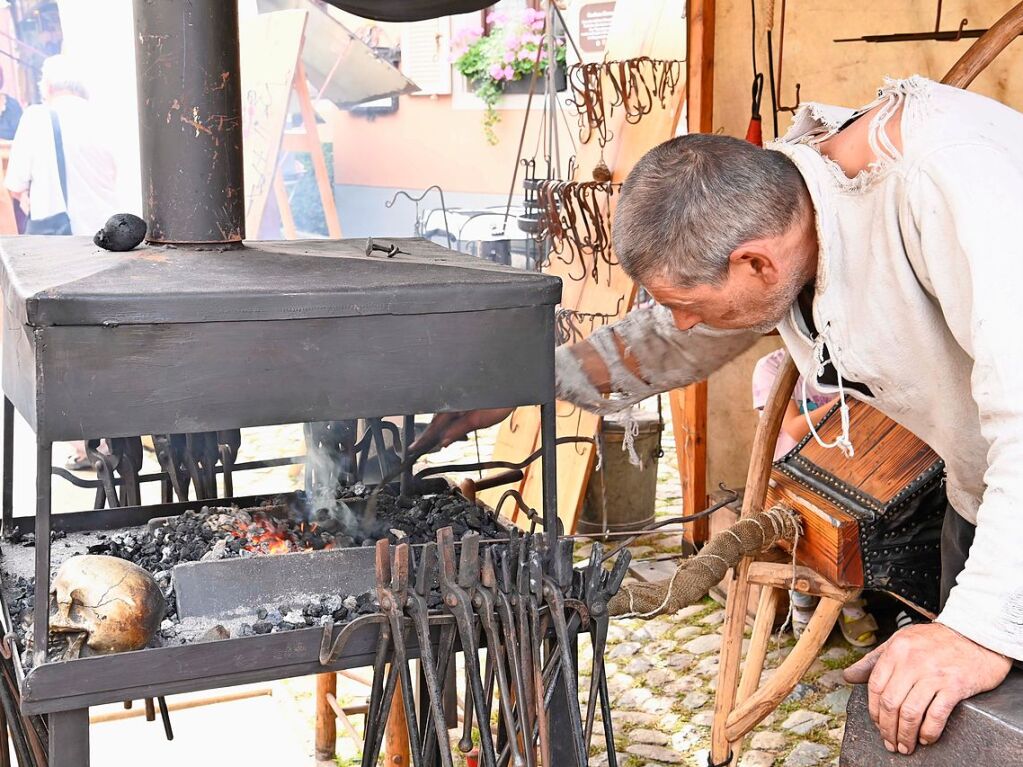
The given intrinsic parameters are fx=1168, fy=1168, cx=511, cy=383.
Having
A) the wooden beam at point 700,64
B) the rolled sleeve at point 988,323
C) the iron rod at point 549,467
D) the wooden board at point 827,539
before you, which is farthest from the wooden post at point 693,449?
the rolled sleeve at point 988,323

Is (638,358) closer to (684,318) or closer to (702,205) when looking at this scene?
(684,318)

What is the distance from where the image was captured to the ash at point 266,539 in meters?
2.27

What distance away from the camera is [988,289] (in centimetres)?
167

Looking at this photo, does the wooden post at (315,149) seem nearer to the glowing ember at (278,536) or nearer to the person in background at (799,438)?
the person in background at (799,438)

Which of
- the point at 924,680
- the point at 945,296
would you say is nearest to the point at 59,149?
Result: the point at 945,296

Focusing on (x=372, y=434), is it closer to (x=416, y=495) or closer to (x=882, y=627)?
(x=416, y=495)

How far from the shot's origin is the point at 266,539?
8.84 ft

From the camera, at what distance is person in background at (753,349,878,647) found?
3828 millimetres

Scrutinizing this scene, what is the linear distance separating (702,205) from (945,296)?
405 millimetres

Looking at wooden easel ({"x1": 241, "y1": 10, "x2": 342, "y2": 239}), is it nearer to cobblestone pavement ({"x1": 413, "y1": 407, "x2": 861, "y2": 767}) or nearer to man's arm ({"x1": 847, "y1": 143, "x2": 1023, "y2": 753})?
cobblestone pavement ({"x1": 413, "y1": 407, "x2": 861, "y2": 767})

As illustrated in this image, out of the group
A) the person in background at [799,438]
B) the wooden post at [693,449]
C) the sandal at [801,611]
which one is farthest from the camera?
the wooden post at [693,449]

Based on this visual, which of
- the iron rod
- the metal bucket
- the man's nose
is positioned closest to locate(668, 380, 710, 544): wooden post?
the metal bucket

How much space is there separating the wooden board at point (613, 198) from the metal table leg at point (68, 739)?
122 inches

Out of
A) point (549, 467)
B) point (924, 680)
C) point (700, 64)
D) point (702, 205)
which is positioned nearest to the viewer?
point (924, 680)
